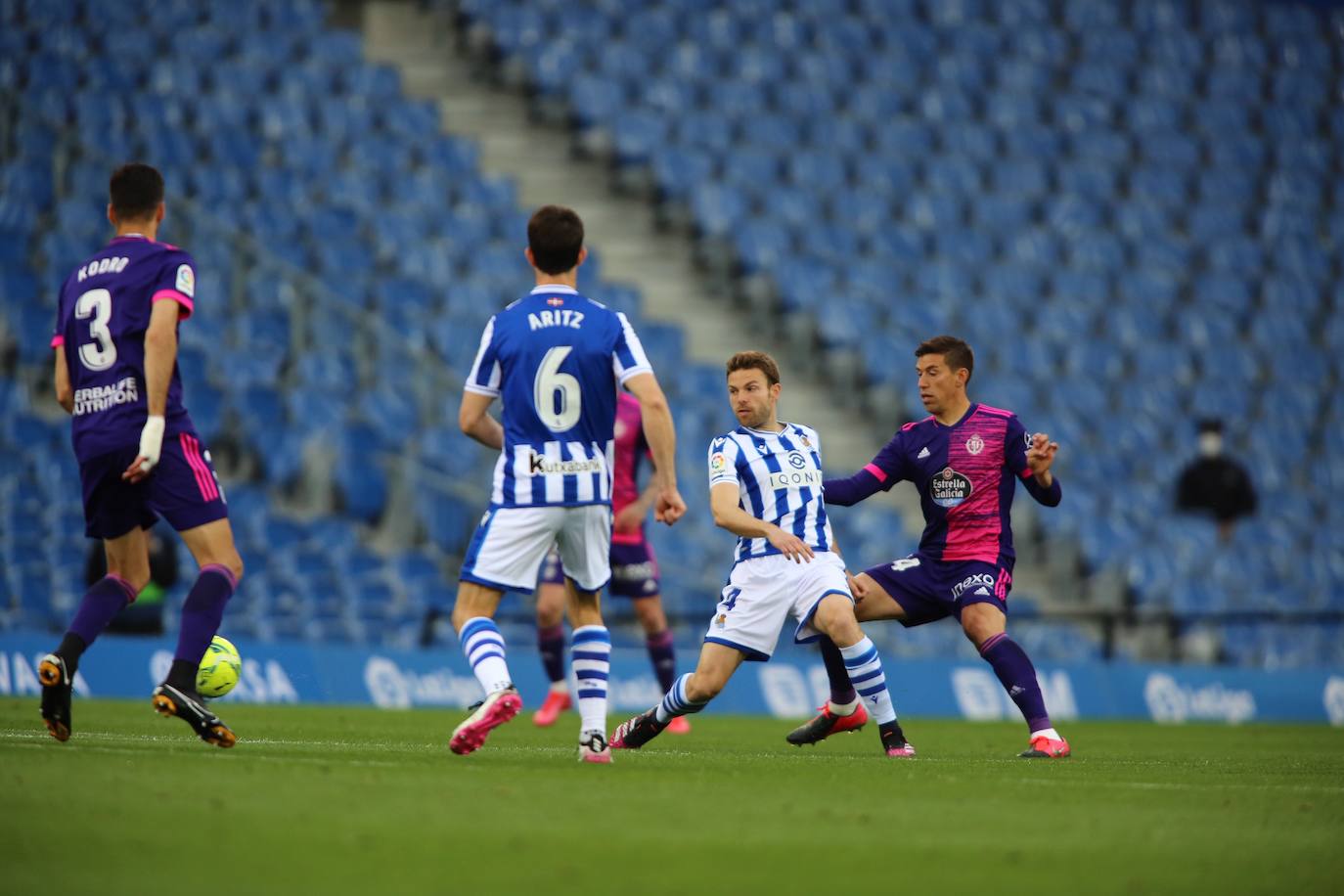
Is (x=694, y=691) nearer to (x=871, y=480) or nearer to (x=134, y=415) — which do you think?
(x=871, y=480)

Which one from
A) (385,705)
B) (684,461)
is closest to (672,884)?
(385,705)

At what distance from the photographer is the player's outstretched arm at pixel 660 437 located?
7.00 metres

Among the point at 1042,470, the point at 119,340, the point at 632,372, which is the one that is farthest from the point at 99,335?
the point at 1042,470

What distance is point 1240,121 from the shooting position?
80.8ft

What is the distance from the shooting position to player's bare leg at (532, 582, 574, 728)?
468 inches

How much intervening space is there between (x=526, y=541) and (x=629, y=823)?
205 cm

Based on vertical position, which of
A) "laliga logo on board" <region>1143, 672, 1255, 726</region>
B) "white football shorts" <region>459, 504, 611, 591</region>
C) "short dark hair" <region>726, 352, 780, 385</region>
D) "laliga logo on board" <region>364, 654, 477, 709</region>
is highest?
"short dark hair" <region>726, 352, 780, 385</region>

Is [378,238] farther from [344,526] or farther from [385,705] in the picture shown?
[385,705]

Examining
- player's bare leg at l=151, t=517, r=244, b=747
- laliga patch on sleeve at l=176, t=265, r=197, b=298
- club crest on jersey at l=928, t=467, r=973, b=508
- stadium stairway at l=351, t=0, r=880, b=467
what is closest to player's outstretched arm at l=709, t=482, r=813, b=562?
club crest on jersey at l=928, t=467, r=973, b=508

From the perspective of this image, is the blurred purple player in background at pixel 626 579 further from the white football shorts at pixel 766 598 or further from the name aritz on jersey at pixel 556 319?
the name aritz on jersey at pixel 556 319

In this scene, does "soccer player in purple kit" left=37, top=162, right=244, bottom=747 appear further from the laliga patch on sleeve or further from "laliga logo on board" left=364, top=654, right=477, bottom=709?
"laliga logo on board" left=364, top=654, right=477, bottom=709

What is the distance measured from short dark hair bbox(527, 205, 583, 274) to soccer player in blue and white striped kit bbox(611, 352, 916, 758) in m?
1.15

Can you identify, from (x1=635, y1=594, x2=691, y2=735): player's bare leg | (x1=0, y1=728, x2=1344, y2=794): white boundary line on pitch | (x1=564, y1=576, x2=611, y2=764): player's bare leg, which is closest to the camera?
(x1=0, y1=728, x2=1344, y2=794): white boundary line on pitch

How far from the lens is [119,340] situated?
23.8ft
